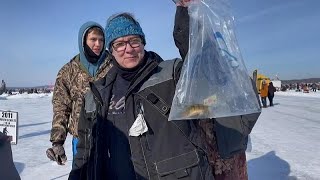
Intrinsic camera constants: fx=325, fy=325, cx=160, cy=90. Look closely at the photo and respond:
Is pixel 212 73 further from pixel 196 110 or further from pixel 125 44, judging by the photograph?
pixel 125 44

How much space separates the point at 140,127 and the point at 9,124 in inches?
113

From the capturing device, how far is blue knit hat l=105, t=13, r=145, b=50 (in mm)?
1836

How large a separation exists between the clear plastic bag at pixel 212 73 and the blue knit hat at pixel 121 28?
0.40m

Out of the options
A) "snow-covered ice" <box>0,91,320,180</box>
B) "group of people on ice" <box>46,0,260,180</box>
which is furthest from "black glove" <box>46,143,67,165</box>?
"snow-covered ice" <box>0,91,320,180</box>

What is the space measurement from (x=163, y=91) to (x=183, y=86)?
5.2 inches

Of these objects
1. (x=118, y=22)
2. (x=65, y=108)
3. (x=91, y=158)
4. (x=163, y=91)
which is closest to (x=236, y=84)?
(x=163, y=91)

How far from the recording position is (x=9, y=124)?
12.9ft

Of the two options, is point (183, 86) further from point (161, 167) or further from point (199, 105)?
point (161, 167)

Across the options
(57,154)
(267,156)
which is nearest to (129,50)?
(57,154)

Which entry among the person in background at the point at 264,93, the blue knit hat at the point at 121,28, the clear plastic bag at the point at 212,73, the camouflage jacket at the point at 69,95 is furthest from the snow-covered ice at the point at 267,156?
the person in background at the point at 264,93

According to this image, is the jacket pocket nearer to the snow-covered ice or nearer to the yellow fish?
the yellow fish

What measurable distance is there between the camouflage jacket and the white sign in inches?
53.0

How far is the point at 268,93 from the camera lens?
19.1 m

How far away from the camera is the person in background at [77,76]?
280 cm
